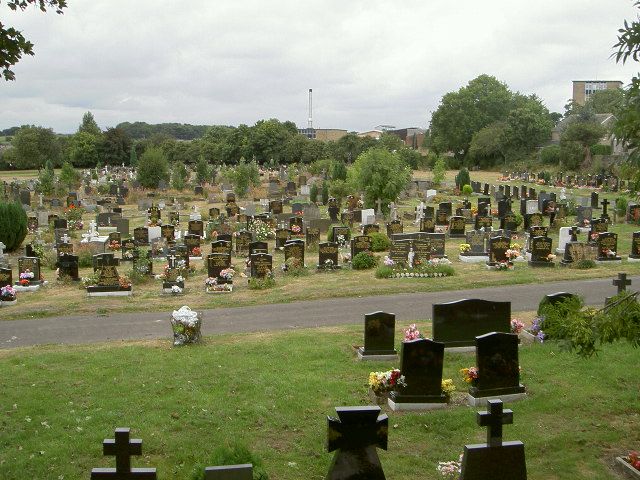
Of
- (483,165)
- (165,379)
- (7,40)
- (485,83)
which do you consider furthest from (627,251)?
(485,83)

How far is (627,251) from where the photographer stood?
24.7 metres

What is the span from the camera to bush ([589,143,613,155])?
64375 mm

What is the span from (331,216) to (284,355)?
22.3 metres

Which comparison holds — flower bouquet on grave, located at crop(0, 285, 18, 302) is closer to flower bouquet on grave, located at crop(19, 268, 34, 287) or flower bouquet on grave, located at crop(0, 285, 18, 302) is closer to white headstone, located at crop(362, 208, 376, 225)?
flower bouquet on grave, located at crop(19, 268, 34, 287)

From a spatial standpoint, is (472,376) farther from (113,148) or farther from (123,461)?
(113,148)

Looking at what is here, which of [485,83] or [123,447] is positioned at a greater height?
[485,83]

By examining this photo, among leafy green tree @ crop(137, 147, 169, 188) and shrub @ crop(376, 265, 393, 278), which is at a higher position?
leafy green tree @ crop(137, 147, 169, 188)

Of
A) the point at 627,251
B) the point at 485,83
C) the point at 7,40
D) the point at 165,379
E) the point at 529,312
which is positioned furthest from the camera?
the point at 485,83

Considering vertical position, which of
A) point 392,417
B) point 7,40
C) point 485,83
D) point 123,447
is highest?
point 485,83

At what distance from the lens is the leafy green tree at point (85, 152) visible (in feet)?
275

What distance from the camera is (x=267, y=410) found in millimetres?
9797

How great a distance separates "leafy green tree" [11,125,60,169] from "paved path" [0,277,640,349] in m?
66.5

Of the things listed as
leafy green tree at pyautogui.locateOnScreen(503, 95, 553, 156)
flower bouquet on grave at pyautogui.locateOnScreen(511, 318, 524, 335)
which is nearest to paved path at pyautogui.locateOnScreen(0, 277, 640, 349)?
flower bouquet on grave at pyautogui.locateOnScreen(511, 318, 524, 335)

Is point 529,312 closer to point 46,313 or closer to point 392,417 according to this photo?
point 392,417
